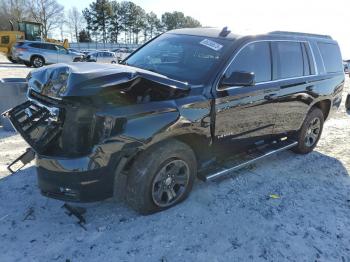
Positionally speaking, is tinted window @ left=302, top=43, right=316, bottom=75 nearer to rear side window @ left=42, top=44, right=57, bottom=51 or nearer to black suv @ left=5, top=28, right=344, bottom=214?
black suv @ left=5, top=28, right=344, bottom=214

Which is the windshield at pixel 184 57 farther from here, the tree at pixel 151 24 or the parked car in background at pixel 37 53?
the tree at pixel 151 24

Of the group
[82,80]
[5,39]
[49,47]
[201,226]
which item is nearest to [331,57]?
[201,226]

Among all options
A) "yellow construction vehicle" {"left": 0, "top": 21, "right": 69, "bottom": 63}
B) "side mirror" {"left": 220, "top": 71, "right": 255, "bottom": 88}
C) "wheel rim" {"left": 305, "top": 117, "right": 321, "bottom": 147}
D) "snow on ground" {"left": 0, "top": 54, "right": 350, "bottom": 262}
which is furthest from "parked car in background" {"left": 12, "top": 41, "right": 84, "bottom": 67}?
"side mirror" {"left": 220, "top": 71, "right": 255, "bottom": 88}

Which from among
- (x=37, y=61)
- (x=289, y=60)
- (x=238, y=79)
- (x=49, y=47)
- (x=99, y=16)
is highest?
(x=99, y=16)

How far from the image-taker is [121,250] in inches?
113

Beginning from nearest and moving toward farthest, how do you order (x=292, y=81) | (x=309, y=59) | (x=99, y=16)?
1. (x=292, y=81)
2. (x=309, y=59)
3. (x=99, y=16)

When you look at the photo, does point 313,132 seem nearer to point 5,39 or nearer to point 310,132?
point 310,132

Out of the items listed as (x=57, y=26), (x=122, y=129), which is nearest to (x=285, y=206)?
(x=122, y=129)

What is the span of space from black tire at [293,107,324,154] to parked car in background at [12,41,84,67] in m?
17.3

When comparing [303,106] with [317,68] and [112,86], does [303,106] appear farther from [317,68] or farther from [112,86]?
[112,86]

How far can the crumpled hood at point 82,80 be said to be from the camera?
8.89ft

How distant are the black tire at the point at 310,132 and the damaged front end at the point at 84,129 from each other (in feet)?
10.5

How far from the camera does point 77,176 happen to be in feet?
9.06

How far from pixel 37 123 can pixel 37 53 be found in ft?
64.7
